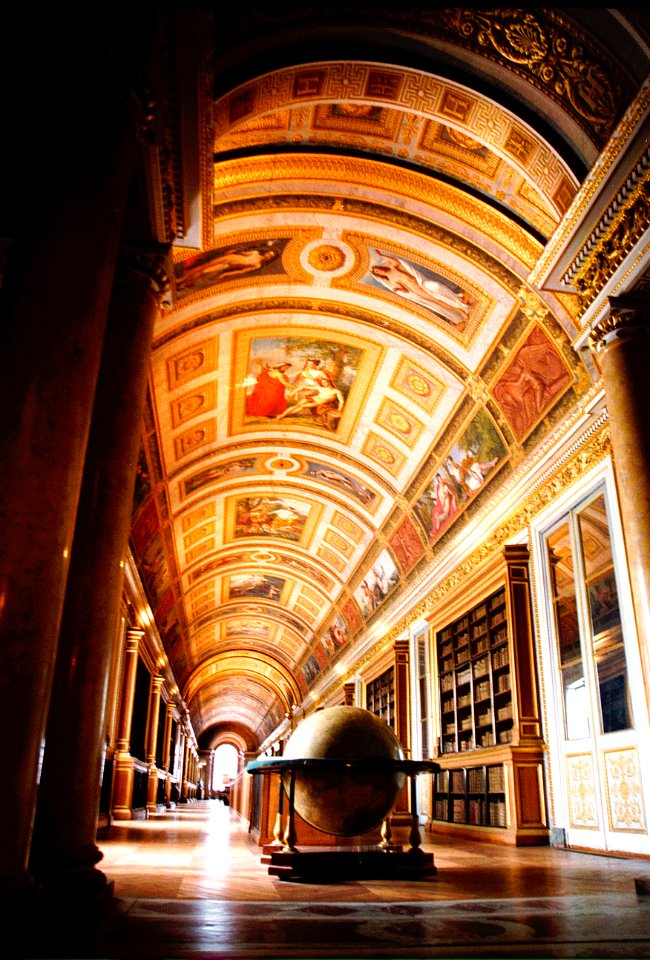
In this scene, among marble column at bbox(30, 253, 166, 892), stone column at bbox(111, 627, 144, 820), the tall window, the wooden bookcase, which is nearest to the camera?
marble column at bbox(30, 253, 166, 892)

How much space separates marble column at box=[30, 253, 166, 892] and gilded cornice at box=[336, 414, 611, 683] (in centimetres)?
663

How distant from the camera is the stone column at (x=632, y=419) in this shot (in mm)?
6363

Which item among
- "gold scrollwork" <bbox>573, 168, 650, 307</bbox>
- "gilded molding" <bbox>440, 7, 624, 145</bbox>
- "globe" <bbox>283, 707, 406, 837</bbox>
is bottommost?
"globe" <bbox>283, 707, 406, 837</bbox>

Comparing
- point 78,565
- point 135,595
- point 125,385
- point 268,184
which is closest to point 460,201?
point 268,184

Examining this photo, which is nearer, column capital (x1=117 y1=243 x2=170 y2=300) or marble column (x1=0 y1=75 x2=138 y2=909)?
marble column (x1=0 y1=75 x2=138 y2=909)

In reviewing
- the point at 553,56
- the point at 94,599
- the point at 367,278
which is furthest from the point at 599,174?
the point at 94,599

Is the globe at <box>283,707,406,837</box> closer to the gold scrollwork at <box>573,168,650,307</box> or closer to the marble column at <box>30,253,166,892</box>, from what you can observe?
the marble column at <box>30,253,166,892</box>

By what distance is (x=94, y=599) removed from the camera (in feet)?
16.5

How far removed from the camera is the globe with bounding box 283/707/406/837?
6.62 m

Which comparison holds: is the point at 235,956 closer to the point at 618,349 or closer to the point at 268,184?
the point at 618,349

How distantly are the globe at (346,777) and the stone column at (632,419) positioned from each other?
95.0 inches

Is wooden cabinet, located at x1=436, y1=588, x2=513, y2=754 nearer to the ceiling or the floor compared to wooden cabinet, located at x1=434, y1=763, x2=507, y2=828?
nearer to the ceiling

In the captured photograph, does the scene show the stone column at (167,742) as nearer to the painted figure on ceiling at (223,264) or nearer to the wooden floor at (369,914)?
the painted figure on ceiling at (223,264)

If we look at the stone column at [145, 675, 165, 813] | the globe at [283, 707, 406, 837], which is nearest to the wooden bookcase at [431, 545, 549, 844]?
the globe at [283, 707, 406, 837]
